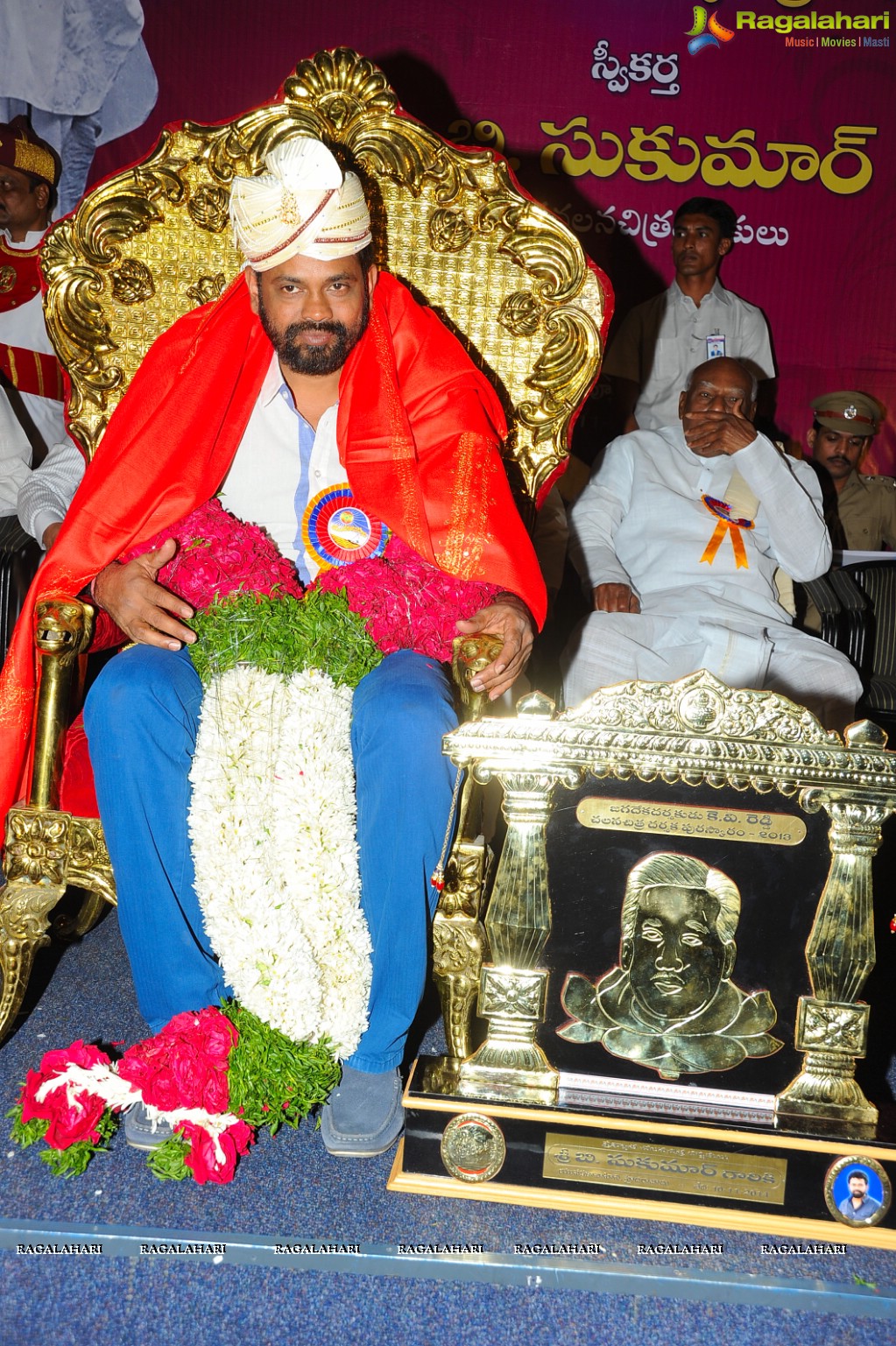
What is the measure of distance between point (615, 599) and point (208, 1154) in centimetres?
211

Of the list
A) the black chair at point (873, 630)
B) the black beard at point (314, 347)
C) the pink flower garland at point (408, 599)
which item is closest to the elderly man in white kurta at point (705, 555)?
the black chair at point (873, 630)

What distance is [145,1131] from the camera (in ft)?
6.59

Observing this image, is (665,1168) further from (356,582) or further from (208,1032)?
(356,582)

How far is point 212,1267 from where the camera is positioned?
1724 mm

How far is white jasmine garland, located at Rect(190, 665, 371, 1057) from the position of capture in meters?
1.99

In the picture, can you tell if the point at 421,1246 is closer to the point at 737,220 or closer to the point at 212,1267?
the point at 212,1267

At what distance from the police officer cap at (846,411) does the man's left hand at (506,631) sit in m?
3.79

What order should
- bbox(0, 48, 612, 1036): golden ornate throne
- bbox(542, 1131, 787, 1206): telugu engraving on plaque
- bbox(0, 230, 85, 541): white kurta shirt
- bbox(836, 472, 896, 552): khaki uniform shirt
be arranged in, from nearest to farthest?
bbox(542, 1131, 787, 1206): telugu engraving on plaque, bbox(0, 48, 612, 1036): golden ornate throne, bbox(0, 230, 85, 541): white kurta shirt, bbox(836, 472, 896, 552): khaki uniform shirt

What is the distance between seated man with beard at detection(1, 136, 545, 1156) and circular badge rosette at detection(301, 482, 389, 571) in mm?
11

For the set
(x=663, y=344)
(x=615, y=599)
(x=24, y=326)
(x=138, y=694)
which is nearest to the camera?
(x=138, y=694)

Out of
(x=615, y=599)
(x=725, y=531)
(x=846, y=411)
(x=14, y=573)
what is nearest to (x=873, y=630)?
(x=725, y=531)

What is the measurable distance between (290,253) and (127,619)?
958 mm

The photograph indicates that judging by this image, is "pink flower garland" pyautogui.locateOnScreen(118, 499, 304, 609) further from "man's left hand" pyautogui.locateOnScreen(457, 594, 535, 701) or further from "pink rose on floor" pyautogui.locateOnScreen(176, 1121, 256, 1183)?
"pink rose on floor" pyautogui.locateOnScreen(176, 1121, 256, 1183)

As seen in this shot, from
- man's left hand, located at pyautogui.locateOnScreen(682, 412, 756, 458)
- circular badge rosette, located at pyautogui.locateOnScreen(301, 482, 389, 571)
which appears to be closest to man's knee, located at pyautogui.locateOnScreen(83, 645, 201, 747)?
circular badge rosette, located at pyautogui.locateOnScreen(301, 482, 389, 571)
